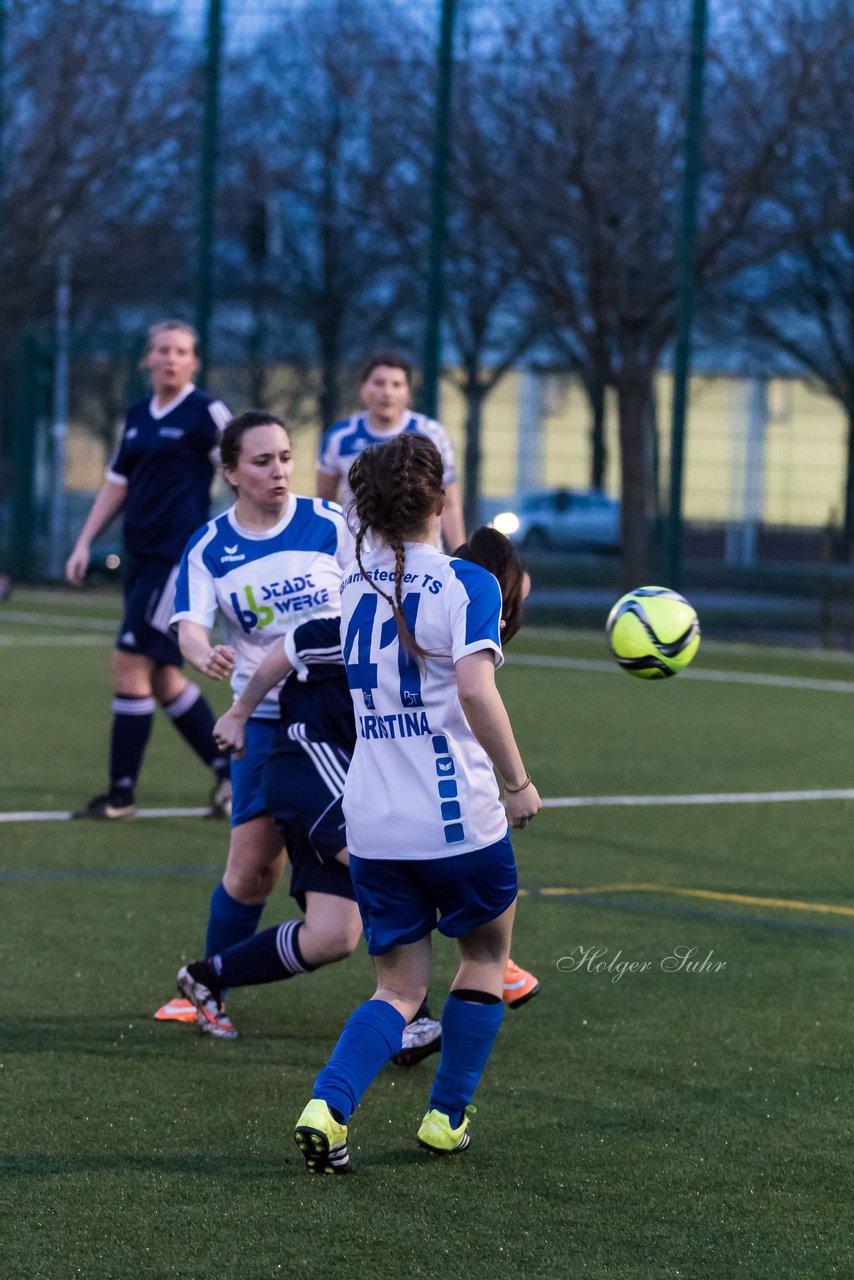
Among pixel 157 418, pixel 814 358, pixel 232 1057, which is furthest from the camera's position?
pixel 814 358

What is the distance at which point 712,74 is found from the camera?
20484 mm

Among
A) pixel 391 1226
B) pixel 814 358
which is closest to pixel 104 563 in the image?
pixel 814 358

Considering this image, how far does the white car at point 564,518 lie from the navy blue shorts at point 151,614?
21.3 metres

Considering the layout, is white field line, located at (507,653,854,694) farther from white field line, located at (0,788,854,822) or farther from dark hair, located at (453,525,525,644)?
dark hair, located at (453,525,525,644)

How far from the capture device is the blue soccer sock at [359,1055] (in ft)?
13.3

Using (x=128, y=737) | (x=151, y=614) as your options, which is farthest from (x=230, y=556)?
(x=128, y=737)

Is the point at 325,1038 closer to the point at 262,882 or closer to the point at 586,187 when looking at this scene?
the point at 262,882

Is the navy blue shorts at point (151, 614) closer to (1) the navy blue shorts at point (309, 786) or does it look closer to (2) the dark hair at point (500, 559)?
(1) the navy blue shorts at point (309, 786)

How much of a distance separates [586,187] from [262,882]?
54.2 feet

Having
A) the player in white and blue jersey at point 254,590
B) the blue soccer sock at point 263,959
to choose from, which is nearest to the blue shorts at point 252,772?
the player in white and blue jersey at point 254,590

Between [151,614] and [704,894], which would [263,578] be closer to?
[704,894]

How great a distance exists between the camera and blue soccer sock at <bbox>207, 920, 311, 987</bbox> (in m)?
5.04

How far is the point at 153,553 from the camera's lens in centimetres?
868

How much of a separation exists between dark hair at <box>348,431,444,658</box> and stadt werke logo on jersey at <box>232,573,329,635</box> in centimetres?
107
